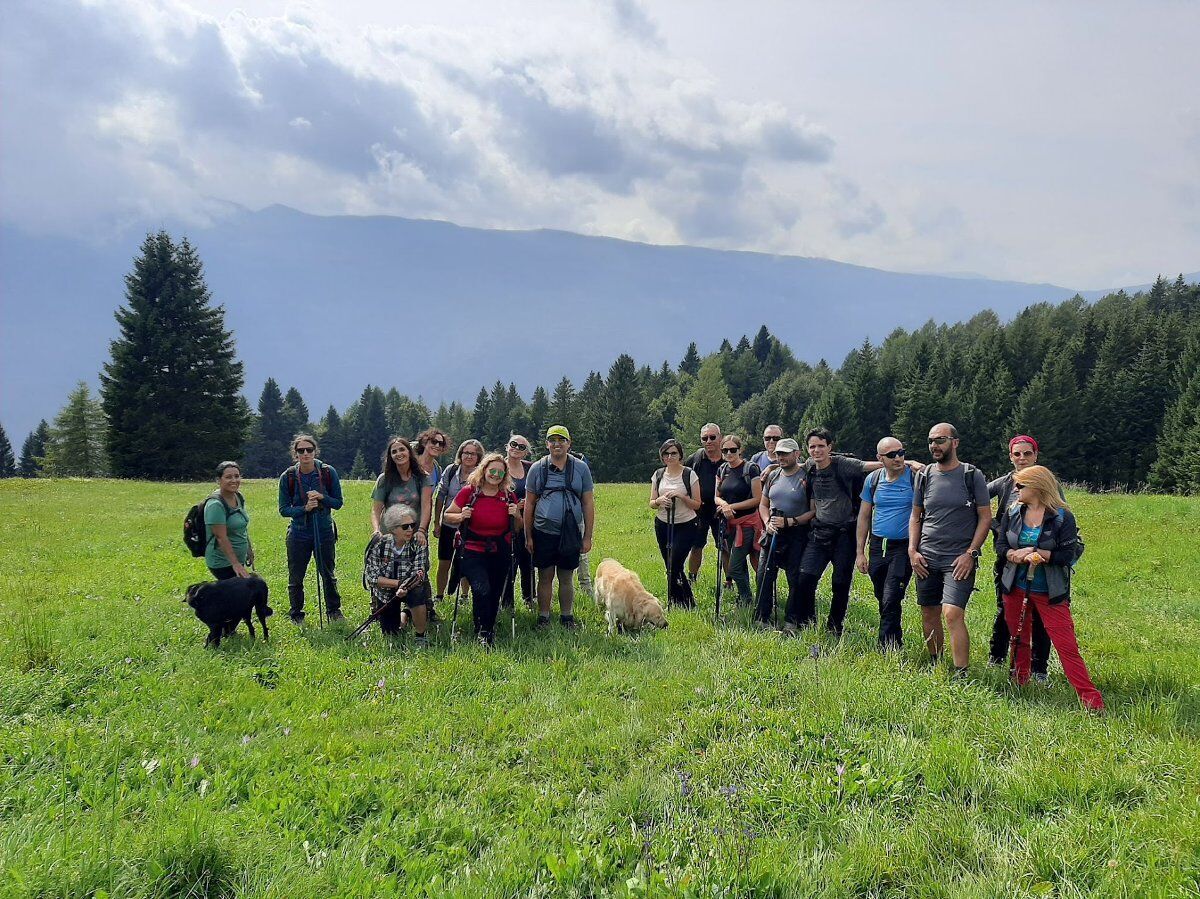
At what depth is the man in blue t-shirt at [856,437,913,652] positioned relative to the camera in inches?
249

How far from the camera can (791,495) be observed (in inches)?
293

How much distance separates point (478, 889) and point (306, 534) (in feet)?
20.1

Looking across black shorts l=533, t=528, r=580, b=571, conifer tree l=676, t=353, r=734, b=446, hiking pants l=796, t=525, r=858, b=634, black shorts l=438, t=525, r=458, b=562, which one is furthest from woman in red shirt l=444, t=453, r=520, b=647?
conifer tree l=676, t=353, r=734, b=446

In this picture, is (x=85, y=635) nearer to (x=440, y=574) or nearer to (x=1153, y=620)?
(x=440, y=574)

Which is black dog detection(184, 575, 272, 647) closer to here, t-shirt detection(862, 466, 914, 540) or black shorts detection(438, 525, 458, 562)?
black shorts detection(438, 525, 458, 562)

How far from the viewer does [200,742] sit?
4117mm

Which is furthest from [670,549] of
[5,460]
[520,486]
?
[5,460]

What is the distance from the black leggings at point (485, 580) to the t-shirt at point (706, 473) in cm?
320

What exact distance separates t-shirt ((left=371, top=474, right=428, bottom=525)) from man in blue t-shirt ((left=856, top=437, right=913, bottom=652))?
5.27m

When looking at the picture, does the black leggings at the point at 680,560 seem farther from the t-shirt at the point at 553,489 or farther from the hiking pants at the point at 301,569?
the hiking pants at the point at 301,569

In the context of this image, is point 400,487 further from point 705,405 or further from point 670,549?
point 705,405

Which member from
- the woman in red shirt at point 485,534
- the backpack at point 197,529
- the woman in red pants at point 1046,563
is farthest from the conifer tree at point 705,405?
the woman in red pants at point 1046,563

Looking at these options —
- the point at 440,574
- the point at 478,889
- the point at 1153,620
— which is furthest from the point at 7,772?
the point at 1153,620

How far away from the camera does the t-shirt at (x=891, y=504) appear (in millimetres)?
6336
